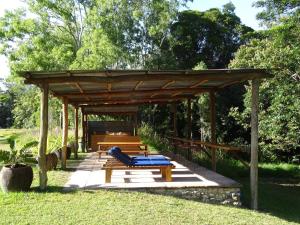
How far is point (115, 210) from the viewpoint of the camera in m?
7.52

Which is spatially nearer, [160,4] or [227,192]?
[227,192]

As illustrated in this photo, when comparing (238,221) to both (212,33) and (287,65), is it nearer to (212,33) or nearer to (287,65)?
(287,65)

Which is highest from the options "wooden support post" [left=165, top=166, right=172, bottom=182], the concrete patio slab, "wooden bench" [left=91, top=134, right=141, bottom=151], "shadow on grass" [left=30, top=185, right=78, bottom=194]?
"wooden bench" [left=91, top=134, right=141, bottom=151]

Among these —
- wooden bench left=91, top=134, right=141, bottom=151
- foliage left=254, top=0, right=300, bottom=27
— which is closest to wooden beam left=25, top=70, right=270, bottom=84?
foliage left=254, top=0, right=300, bottom=27

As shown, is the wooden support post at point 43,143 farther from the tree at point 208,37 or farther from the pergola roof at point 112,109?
the tree at point 208,37

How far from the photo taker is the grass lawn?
7.09 metres

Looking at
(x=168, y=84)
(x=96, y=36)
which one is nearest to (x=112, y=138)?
(x=168, y=84)

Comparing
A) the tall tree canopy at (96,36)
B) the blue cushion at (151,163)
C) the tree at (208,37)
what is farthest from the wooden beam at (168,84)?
the tree at (208,37)

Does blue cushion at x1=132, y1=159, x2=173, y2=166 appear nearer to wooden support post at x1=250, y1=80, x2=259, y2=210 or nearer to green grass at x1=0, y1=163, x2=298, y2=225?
green grass at x1=0, y1=163, x2=298, y2=225

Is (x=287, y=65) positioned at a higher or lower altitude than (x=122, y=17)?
lower

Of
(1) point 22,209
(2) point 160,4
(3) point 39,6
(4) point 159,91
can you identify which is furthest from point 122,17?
(1) point 22,209

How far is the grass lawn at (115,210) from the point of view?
23.2ft

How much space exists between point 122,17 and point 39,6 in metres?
5.67

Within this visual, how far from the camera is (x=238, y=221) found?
7.35m
